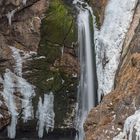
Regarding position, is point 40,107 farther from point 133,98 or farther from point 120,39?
point 133,98

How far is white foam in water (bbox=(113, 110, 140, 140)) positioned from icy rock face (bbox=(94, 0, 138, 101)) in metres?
3.66

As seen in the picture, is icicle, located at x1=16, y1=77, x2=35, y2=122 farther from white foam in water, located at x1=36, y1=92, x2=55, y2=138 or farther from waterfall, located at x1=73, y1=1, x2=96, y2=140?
waterfall, located at x1=73, y1=1, x2=96, y2=140

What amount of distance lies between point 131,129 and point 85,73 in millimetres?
5321

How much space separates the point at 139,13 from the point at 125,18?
0.57 meters

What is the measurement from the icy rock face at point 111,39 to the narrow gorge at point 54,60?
25 mm

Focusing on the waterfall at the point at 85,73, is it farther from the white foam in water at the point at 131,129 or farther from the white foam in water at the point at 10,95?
the white foam in water at the point at 131,129

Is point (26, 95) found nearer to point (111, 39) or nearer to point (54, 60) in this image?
point (54, 60)

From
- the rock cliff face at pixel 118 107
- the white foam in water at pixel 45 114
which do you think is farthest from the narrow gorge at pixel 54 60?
the rock cliff face at pixel 118 107

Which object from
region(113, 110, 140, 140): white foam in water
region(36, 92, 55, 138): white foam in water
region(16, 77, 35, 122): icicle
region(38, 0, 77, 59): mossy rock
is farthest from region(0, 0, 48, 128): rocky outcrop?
region(113, 110, 140, 140): white foam in water

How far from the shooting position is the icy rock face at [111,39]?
11.8 m

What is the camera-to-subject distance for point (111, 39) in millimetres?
12219

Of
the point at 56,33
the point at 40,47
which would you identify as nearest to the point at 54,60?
the point at 40,47

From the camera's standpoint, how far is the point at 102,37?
1257cm

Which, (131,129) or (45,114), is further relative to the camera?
(45,114)
